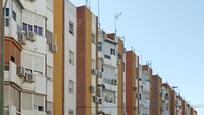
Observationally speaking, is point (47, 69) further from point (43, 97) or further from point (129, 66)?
point (129, 66)

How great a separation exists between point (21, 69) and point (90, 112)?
15100 mm

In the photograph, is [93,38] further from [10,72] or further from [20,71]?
[10,72]

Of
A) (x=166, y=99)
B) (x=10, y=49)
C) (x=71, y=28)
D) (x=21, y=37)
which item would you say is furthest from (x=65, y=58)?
(x=166, y=99)

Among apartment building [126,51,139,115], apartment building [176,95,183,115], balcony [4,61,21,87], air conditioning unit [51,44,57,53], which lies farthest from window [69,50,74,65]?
apartment building [176,95,183,115]

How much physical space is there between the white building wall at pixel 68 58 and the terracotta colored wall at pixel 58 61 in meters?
0.94

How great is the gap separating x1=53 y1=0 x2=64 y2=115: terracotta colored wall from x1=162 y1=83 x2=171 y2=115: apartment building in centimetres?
4552

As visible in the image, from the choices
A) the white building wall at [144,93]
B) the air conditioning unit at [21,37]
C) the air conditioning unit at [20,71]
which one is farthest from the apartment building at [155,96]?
the air conditioning unit at [20,71]

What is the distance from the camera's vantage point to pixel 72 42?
42500 mm

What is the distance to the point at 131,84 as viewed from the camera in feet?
206

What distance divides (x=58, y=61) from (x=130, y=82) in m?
25.2

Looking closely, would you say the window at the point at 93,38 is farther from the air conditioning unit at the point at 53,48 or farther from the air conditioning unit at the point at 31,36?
the air conditioning unit at the point at 31,36

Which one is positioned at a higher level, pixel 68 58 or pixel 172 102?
pixel 68 58

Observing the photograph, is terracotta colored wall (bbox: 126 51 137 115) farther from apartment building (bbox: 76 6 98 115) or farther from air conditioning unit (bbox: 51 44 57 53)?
Result: air conditioning unit (bbox: 51 44 57 53)

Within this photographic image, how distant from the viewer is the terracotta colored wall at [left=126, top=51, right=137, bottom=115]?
62531 millimetres
